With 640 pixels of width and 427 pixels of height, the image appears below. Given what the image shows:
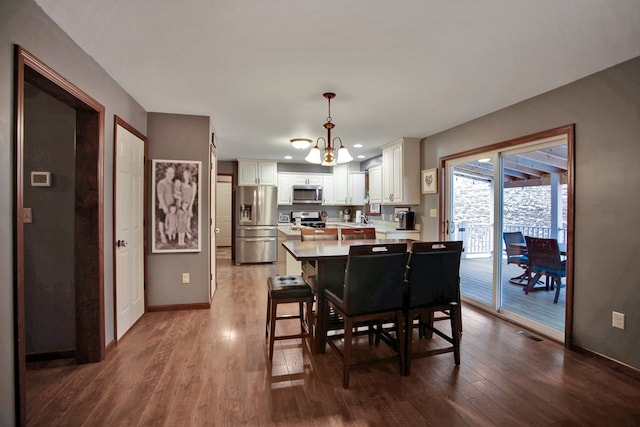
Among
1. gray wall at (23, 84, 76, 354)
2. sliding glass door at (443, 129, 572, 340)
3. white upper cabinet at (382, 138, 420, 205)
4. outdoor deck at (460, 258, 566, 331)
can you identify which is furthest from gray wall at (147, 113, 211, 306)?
outdoor deck at (460, 258, 566, 331)

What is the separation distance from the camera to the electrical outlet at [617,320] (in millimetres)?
2385

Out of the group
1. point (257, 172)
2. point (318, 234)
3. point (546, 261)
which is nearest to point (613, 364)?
point (546, 261)

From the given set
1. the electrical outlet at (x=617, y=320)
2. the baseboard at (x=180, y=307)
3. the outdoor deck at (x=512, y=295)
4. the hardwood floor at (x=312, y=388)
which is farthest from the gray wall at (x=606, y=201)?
the baseboard at (x=180, y=307)

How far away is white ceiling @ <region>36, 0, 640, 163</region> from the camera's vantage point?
1.73m

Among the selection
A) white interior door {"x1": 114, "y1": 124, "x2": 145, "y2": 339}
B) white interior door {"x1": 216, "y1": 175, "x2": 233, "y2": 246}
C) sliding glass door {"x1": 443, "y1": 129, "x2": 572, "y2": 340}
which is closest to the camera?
white interior door {"x1": 114, "y1": 124, "x2": 145, "y2": 339}

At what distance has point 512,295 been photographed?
12.2 ft

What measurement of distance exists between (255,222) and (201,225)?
2.84m

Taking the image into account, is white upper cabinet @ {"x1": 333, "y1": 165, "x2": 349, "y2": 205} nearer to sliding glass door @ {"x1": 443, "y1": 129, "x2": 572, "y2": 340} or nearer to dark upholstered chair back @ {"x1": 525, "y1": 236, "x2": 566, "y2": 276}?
sliding glass door @ {"x1": 443, "y1": 129, "x2": 572, "y2": 340}

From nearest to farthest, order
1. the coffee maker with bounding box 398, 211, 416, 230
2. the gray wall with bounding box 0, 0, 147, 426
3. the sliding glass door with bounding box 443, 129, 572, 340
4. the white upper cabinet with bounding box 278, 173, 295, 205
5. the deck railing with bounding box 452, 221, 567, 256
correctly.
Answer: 1. the gray wall with bounding box 0, 0, 147, 426
2. the sliding glass door with bounding box 443, 129, 572, 340
3. the deck railing with bounding box 452, 221, 567, 256
4. the coffee maker with bounding box 398, 211, 416, 230
5. the white upper cabinet with bounding box 278, 173, 295, 205

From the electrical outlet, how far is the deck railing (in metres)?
1.01

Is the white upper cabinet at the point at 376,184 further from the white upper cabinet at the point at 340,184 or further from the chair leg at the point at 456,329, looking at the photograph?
the chair leg at the point at 456,329

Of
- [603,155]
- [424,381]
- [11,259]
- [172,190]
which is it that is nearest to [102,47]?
[11,259]

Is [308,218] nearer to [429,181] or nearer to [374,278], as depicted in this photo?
[429,181]

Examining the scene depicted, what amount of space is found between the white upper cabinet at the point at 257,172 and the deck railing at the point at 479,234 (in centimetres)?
399
